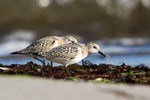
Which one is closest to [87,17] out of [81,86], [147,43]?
[147,43]

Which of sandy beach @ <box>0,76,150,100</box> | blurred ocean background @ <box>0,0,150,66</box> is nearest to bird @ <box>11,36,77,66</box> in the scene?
sandy beach @ <box>0,76,150,100</box>

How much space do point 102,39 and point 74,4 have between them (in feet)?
11.7

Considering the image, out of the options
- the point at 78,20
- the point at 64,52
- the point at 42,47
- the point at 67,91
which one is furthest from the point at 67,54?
the point at 78,20

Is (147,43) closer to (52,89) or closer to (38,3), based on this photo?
(38,3)

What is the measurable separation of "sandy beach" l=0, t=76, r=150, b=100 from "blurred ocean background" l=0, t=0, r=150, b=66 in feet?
56.3

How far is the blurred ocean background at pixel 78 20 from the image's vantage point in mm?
25047

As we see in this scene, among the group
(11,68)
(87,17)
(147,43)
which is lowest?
(11,68)

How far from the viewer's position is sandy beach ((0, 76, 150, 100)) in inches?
248

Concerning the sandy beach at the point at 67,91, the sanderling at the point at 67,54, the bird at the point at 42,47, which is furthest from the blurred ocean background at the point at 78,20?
the sandy beach at the point at 67,91

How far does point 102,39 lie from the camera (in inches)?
975

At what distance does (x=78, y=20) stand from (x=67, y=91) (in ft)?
68.3

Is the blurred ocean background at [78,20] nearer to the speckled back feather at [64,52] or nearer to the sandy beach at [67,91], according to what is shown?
the speckled back feather at [64,52]

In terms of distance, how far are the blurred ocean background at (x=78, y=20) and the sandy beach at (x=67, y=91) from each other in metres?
17.2

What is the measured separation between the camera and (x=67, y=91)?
6434 mm
